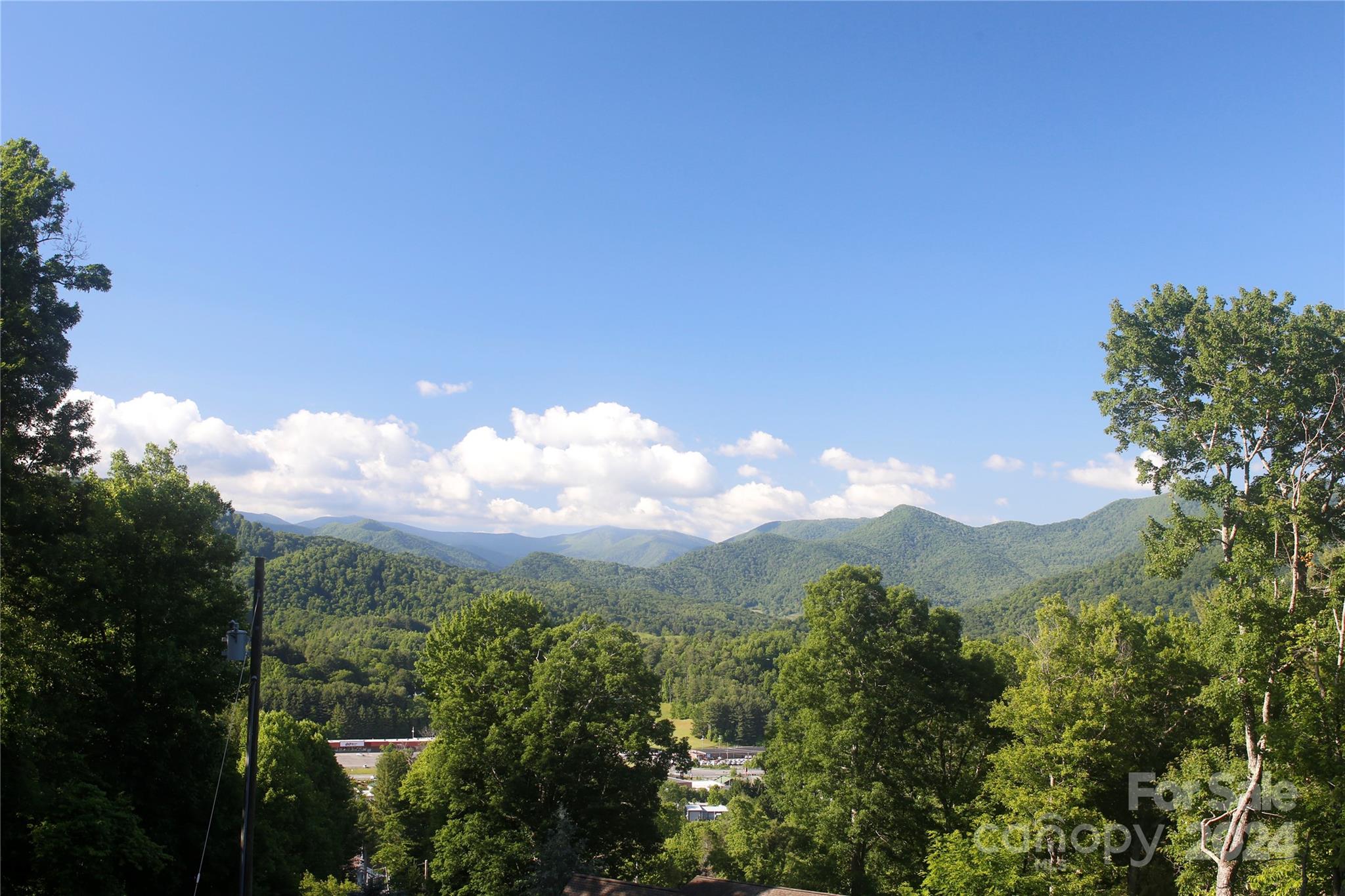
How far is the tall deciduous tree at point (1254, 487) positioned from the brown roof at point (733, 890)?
32.5 ft

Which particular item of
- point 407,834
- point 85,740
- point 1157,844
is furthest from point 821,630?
point 85,740

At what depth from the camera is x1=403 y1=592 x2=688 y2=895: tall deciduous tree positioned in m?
22.9

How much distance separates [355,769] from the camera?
7969 centimetres

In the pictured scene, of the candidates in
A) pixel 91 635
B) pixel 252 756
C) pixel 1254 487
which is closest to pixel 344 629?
pixel 91 635

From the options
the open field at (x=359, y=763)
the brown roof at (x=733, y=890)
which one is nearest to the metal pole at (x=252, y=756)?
the brown roof at (x=733, y=890)

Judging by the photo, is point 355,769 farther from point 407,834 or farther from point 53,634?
point 53,634

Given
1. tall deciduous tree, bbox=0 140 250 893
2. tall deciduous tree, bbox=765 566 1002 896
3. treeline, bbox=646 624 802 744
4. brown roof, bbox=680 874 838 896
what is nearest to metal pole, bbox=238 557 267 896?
tall deciduous tree, bbox=0 140 250 893

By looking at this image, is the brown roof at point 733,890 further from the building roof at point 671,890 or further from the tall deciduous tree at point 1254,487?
the tall deciduous tree at point 1254,487

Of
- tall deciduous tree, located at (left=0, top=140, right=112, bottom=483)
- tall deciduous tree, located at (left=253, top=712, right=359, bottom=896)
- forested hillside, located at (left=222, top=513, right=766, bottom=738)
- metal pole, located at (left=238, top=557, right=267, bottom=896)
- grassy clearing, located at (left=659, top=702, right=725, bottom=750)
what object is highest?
tall deciduous tree, located at (left=0, top=140, right=112, bottom=483)

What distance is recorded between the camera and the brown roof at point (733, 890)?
2075 cm

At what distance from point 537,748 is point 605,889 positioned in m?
4.34

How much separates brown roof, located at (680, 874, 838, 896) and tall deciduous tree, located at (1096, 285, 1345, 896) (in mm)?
9893

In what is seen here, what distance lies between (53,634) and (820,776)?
Result: 20.4m

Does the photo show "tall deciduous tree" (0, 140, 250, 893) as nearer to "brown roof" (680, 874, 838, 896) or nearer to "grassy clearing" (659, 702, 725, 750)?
"brown roof" (680, 874, 838, 896)
